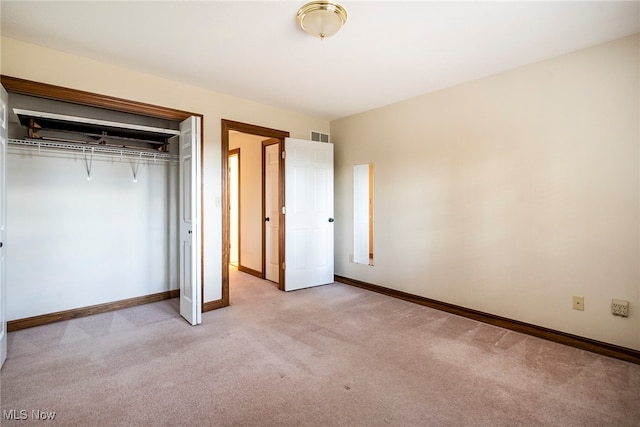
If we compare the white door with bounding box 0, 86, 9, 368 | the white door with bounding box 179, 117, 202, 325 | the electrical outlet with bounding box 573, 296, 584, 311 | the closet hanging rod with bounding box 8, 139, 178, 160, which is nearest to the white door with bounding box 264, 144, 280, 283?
the closet hanging rod with bounding box 8, 139, 178, 160

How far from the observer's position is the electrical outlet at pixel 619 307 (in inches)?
97.2

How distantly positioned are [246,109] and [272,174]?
1.12 metres

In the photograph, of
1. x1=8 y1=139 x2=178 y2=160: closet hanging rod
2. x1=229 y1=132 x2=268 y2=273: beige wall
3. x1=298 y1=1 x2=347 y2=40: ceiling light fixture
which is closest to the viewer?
x1=298 y1=1 x2=347 y2=40: ceiling light fixture

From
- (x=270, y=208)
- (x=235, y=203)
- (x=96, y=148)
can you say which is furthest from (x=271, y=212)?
(x=96, y=148)

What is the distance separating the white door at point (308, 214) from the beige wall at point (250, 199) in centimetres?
86

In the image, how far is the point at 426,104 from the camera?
373 centimetres

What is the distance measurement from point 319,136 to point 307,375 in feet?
11.5

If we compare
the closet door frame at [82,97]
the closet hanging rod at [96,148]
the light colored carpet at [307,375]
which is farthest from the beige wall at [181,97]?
the light colored carpet at [307,375]

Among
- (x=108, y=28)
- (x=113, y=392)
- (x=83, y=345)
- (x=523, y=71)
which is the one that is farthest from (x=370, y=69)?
(x=83, y=345)

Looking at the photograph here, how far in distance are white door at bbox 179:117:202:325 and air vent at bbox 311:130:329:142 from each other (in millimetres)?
2023

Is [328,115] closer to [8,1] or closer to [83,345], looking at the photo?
[8,1]

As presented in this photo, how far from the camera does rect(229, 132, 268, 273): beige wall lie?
510cm

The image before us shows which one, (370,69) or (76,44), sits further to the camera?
(370,69)

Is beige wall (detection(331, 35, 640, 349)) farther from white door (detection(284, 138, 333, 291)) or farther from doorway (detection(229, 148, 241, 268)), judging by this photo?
doorway (detection(229, 148, 241, 268))
